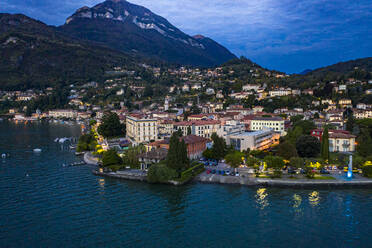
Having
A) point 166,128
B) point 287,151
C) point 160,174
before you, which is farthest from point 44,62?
point 287,151

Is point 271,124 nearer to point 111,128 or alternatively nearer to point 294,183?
point 294,183

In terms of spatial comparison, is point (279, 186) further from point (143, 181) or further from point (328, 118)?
point (328, 118)

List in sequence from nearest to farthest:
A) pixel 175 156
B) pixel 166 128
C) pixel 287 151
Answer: pixel 175 156 < pixel 287 151 < pixel 166 128

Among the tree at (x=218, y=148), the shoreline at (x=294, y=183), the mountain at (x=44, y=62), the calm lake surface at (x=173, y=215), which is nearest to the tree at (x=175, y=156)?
the calm lake surface at (x=173, y=215)

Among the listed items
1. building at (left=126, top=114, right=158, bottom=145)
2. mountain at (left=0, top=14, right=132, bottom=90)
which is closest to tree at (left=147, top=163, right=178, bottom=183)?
building at (left=126, top=114, right=158, bottom=145)

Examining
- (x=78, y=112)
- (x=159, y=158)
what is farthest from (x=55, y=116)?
(x=159, y=158)
